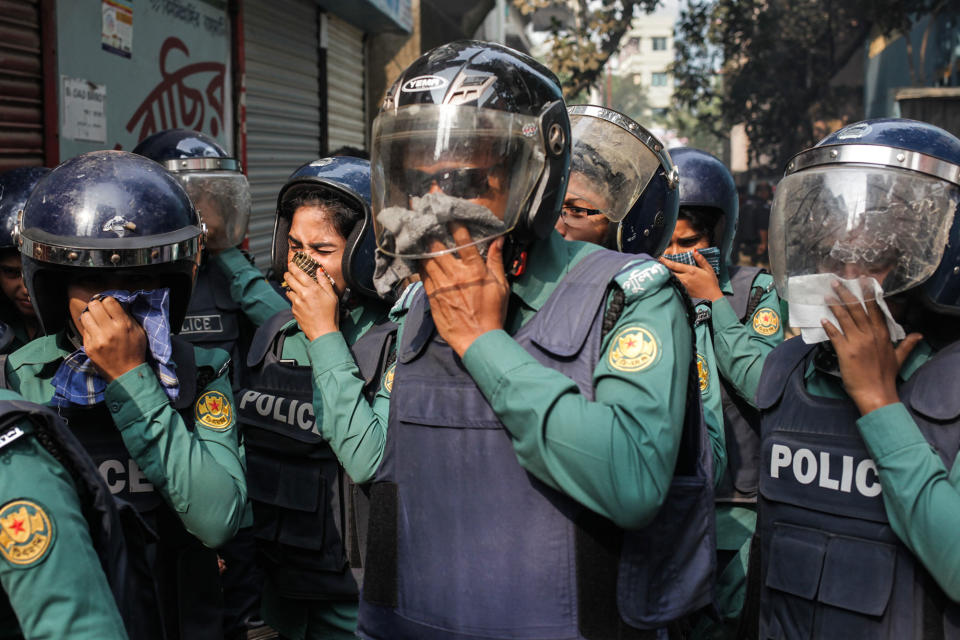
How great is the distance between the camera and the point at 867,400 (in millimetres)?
2078

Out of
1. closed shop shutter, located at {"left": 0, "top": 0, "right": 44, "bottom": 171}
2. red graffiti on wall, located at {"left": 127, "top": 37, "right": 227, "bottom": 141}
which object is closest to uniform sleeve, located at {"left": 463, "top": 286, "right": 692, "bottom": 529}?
closed shop shutter, located at {"left": 0, "top": 0, "right": 44, "bottom": 171}

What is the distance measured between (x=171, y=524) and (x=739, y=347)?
2.09m

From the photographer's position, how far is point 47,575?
57.7 inches

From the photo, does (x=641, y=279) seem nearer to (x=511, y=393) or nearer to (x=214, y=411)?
(x=511, y=393)

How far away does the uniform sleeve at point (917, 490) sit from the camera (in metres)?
1.90

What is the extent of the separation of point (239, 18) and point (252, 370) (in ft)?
17.8

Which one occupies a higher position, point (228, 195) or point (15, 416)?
point (228, 195)

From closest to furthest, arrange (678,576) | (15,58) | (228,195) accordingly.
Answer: (678,576) → (228,195) → (15,58)

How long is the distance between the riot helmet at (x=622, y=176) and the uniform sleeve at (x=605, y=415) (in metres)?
1.10

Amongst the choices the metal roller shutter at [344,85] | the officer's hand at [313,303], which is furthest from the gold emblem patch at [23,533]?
the metal roller shutter at [344,85]

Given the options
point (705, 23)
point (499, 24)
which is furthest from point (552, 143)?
point (499, 24)

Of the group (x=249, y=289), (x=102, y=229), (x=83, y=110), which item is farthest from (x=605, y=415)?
(x=83, y=110)

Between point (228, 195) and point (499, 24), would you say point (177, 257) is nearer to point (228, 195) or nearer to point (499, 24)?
point (228, 195)

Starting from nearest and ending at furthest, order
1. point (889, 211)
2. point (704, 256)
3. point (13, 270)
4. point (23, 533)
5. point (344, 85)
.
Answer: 1. point (23, 533)
2. point (889, 211)
3. point (13, 270)
4. point (704, 256)
5. point (344, 85)
